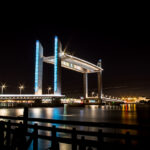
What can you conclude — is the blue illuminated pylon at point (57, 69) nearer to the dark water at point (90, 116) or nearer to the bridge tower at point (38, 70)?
the bridge tower at point (38, 70)

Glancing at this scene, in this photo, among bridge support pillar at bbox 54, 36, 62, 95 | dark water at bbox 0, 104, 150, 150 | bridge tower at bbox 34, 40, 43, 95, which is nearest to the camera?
dark water at bbox 0, 104, 150, 150

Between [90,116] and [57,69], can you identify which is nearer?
[90,116]

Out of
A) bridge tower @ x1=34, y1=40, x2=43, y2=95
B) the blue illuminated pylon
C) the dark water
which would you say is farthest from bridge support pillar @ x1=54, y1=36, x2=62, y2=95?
the dark water

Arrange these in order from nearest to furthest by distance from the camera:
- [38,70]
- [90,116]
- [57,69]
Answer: [90,116], [57,69], [38,70]

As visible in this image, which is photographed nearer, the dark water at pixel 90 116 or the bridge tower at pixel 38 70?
the dark water at pixel 90 116

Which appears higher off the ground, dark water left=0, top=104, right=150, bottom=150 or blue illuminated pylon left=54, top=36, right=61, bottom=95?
blue illuminated pylon left=54, top=36, right=61, bottom=95

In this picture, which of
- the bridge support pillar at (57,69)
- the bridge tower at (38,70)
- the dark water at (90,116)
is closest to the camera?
the dark water at (90,116)

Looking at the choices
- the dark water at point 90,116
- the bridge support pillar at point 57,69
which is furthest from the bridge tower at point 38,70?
the dark water at point 90,116

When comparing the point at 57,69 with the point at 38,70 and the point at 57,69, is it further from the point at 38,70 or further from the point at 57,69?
the point at 38,70

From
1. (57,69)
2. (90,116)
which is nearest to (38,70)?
(57,69)

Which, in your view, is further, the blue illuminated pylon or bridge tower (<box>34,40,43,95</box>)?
bridge tower (<box>34,40,43,95</box>)

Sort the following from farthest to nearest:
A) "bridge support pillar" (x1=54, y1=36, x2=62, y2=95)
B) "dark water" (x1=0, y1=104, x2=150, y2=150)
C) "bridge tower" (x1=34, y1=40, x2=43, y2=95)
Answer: "bridge tower" (x1=34, y1=40, x2=43, y2=95) → "bridge support pillar" (x1=54, y1=36, x2=62, y2=95) → "dark water" (x1=0, y1=104, x2=150, y2=150)

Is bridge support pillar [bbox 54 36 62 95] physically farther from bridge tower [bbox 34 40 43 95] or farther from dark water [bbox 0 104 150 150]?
dark water [bbox 0 104 150 150]

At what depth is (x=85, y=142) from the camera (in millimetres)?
4094
